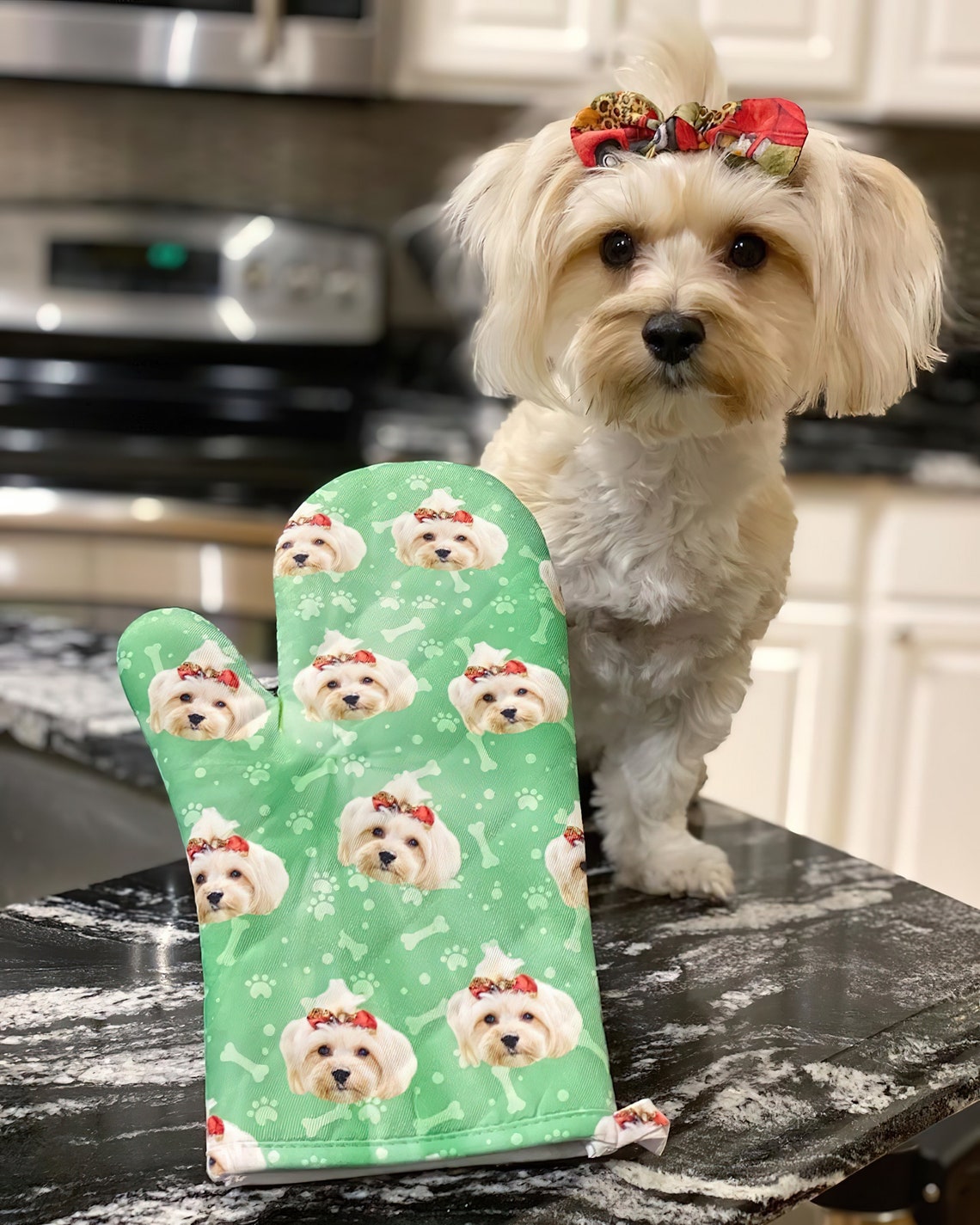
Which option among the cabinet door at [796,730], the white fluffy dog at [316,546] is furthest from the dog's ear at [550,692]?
the cabinet door at [796,730]

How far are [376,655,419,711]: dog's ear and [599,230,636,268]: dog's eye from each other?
12.4 inches

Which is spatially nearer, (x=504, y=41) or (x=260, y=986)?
(x=260, y=986)

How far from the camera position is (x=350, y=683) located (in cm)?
64

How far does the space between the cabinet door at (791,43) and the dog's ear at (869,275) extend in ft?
4.96

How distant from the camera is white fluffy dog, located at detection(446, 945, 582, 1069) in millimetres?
571

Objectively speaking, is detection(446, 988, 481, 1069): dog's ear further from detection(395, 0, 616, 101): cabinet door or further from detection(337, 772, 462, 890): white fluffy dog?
detection(395, 0, 616, 101): cabinet door

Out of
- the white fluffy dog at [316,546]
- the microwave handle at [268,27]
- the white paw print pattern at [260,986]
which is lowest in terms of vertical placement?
the white paw print pattern at [260,986]

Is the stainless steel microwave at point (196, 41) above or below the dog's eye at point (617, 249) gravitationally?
above

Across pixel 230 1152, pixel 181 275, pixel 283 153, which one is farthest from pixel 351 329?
pixel 230 1152

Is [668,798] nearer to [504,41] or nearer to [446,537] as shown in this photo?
[446,537]

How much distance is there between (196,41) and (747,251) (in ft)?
5.34

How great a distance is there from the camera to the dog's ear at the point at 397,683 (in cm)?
64

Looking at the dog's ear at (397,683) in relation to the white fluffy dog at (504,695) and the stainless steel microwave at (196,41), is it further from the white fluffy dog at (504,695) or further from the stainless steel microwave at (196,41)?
the stainless steel microwave at (196,41)

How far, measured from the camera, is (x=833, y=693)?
7.05 ft
